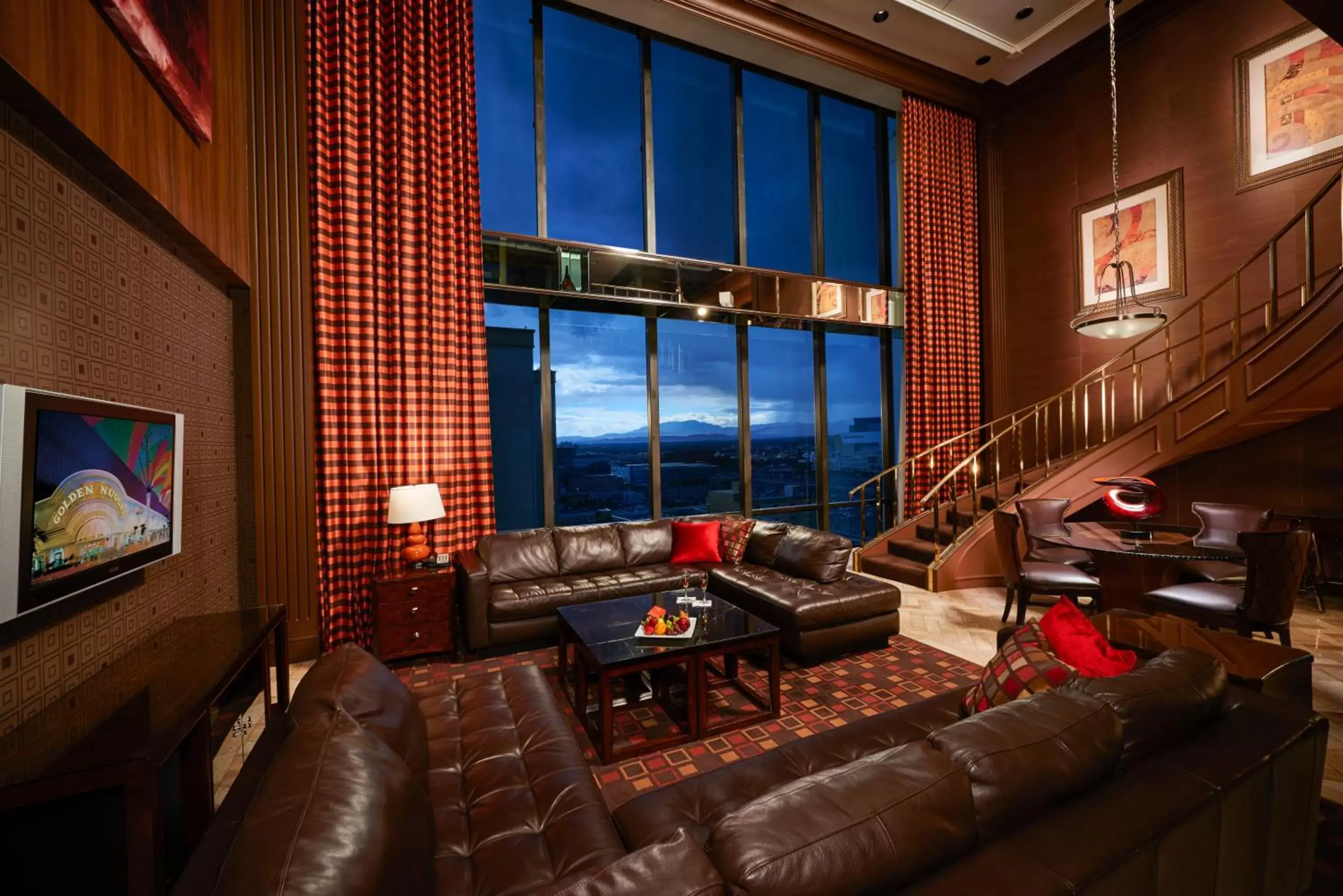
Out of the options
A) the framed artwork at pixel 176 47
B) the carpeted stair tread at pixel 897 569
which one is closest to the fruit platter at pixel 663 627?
the framed artwork at pixel 176 47

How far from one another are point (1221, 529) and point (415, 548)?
554cm

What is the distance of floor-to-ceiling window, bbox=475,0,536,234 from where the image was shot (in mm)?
4910

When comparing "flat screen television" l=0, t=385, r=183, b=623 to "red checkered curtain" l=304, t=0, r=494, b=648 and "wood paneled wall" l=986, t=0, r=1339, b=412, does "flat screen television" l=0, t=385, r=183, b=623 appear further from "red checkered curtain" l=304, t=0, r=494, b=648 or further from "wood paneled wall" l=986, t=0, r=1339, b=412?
"wood paneled wall" l=986, t=0, r=1339, b=412

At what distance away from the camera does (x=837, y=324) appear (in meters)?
6.32

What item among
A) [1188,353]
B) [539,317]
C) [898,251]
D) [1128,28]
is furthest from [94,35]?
[1128,28]

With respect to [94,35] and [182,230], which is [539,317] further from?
[94,35]

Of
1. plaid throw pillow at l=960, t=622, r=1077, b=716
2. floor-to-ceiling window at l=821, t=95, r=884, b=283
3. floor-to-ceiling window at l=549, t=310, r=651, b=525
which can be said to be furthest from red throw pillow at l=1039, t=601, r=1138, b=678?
floor-to-ceiling window at l=821, t=95, r=884, b=283

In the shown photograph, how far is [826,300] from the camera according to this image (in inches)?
234

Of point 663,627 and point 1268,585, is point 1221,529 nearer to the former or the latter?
point 1268,585

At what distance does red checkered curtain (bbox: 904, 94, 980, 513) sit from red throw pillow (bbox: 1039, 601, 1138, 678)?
192 inches

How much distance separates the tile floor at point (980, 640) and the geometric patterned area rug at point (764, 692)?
0.32 metres

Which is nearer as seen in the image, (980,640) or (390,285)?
(980,640)

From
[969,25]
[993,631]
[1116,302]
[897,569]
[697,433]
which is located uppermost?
[969,25]

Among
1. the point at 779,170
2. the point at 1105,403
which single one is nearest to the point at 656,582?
the point at 779,170
